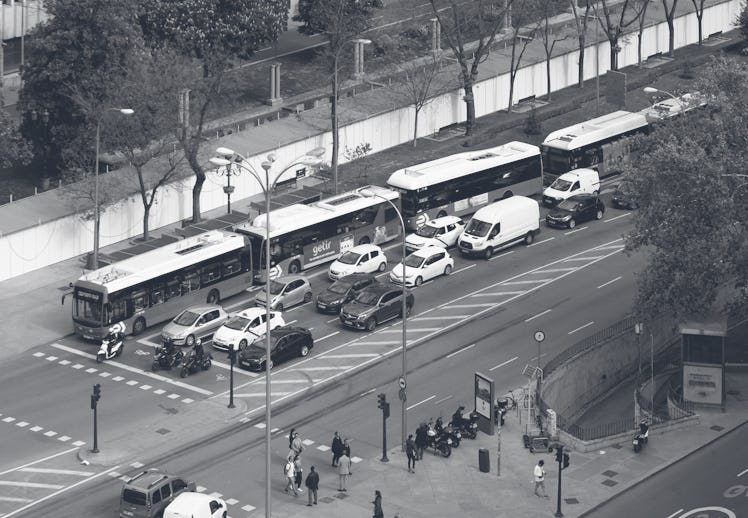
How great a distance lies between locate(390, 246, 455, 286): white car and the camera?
3457 inches

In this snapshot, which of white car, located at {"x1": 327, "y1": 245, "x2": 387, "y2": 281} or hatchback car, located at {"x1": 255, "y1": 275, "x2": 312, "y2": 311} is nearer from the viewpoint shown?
hatchback car, located at {"x1": 255, "y1": 275, "x2": 312, "y2": 311}

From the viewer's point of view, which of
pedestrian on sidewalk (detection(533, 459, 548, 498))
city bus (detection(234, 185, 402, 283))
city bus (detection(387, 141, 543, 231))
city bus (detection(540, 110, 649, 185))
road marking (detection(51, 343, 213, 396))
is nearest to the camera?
pedestrian on sidewalk (detection(533, 459, 548, 498))

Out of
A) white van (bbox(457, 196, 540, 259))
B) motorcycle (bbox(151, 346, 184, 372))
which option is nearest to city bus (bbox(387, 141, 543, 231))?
white van (bbox(457, 196, 540, 259))

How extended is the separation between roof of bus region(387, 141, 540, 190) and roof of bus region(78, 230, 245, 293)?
38.9 ft

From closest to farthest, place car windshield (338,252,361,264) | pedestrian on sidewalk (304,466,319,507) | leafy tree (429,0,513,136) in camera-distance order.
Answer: pedestrian on sidewalk (304,466,319,507)
car windshield (338,252,361,264)
leafy tree (429,0,513,136)

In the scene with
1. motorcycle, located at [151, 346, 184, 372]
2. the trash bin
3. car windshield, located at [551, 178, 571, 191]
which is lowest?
the trash bin

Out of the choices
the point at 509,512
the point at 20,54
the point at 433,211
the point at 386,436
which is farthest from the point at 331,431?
the point at 20,54

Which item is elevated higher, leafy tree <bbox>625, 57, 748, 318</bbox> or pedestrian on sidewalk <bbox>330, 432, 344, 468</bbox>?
leafy tree <bbox>625, 57, 748, 318</bbox>

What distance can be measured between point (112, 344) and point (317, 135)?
91.9ft

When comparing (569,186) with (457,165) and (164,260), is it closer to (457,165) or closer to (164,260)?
(457,165)

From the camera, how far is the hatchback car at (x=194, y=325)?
8106 centimetres

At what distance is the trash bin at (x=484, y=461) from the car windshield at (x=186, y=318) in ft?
60.4

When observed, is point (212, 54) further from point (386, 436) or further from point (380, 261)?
point (386, 436)

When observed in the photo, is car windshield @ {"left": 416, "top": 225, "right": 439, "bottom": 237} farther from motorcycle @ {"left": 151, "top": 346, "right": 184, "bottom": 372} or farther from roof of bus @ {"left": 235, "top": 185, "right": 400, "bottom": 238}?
motorcycle @ {"left": 151, "top": 346, "right": 184, "bottom": 372}
